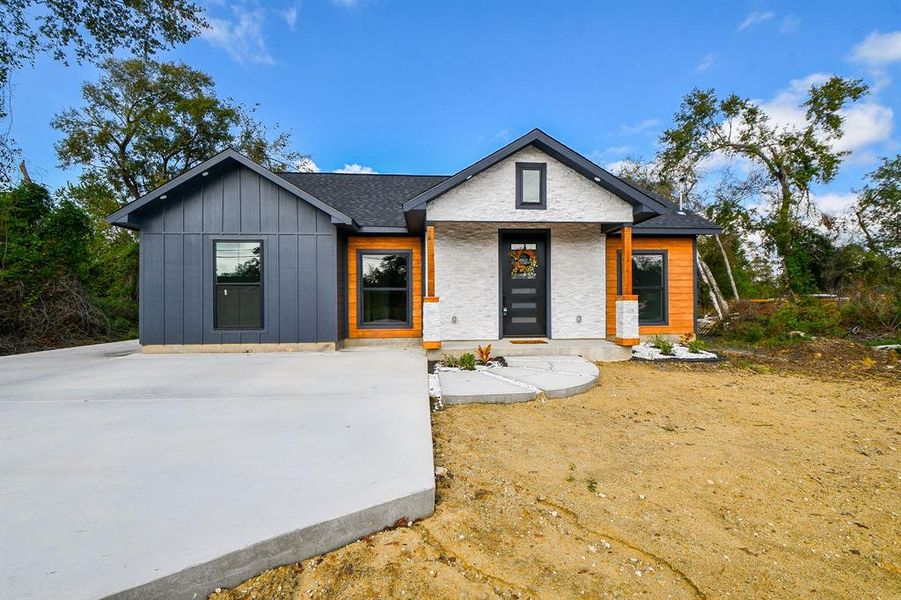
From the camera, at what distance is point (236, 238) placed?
24.6 ft

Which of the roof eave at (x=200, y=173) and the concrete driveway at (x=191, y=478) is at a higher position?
the roof eave at (x=200, y=173)

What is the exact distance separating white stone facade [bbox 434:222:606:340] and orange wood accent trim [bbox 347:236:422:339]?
1.83 feet

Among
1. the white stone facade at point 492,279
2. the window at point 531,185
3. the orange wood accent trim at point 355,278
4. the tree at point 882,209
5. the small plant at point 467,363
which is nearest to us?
the small plant at point 467,363

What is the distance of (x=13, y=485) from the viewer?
217 cm

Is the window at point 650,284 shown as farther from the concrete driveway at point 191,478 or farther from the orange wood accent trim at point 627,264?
the concrete driveway at point 191,478

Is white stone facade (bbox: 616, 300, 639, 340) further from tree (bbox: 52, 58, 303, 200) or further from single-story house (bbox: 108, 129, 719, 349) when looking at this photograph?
tree (bbox: 52, 58, 303, 200)

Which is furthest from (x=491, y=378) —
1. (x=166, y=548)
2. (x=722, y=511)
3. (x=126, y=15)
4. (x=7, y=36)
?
(x=7, y=36)

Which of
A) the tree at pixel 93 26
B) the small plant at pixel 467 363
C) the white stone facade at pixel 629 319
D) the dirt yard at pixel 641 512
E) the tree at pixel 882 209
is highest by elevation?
the tree at pixel 93 26

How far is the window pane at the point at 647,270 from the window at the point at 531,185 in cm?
321

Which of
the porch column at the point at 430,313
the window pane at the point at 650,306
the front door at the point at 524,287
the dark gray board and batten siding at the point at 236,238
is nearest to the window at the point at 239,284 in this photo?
the dark gray board and batten siding at the point at 236,238

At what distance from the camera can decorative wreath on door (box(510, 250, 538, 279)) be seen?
28.0ft

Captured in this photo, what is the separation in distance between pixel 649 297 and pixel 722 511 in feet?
24.3

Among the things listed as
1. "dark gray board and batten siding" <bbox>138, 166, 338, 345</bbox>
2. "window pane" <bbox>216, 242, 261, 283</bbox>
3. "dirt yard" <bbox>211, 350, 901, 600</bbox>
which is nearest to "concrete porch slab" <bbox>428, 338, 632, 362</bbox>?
"dark gray board and batten siding" <bbox>138, 166, 338, 345</bbox>

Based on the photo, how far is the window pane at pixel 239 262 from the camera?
24.7 ft
